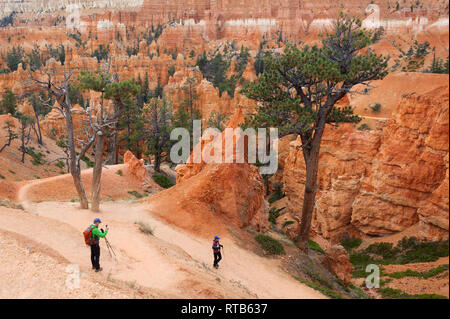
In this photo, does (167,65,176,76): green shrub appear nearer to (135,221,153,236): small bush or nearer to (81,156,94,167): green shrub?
(81,156,94,167): green shrub

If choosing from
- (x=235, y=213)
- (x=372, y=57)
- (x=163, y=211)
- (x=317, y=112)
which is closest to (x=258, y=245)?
(x=235, y=213)

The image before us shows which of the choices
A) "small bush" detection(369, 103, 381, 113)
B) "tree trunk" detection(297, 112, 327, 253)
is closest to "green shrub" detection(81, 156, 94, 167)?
"tree trunk" detection(297, 112, 327, 253)

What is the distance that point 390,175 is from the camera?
1800cm

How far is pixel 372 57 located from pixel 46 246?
39.1 ft

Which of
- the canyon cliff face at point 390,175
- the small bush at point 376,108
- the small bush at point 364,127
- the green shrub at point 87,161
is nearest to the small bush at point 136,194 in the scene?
the canyon cliff face at point 390,175

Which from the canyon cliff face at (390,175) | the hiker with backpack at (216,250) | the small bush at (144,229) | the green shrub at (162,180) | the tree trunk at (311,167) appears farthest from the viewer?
the green shrub at (162,180)

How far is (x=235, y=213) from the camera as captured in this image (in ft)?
49.7

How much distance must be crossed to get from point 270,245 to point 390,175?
8.29 metres

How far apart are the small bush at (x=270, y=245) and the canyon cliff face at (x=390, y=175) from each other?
6399 millimetres

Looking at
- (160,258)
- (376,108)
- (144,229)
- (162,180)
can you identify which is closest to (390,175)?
(144,229)

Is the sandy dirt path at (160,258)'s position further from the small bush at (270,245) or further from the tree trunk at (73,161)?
the tree trunk at (73,161)

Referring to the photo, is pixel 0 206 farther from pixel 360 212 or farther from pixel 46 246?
pixel 360 212

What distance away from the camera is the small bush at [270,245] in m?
13.6
